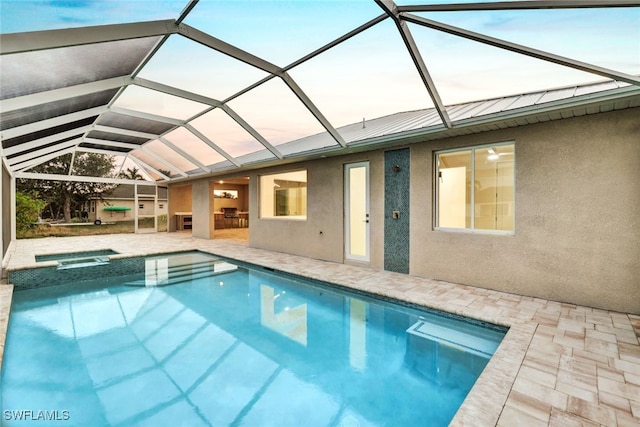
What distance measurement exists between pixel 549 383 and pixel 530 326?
50.1 inches

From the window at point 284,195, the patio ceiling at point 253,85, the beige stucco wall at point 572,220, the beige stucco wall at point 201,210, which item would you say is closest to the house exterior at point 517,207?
the beige stucco wall at point 572,220

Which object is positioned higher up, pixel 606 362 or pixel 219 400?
pixel 606 362

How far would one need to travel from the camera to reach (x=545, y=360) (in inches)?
108

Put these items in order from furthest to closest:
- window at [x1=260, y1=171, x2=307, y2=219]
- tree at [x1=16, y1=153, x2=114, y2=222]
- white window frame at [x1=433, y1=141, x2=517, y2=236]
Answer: tree at [x1=16, y1=153, x2=114, y2=222] → window at [x1=260, y1=171, x2=307, y2=219] → white window frame at [x1=433, y1=141, x2=517, y2=236]

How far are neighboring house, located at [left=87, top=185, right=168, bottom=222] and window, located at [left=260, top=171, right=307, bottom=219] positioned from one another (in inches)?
319

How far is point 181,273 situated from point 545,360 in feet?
22.2

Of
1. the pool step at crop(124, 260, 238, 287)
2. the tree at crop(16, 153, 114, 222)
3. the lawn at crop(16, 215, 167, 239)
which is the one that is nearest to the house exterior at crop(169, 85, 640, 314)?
the pool step at crop(124, 260, 238, 287)

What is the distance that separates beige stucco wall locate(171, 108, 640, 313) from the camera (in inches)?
155

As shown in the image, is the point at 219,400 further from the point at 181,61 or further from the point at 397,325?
the point at 181,61

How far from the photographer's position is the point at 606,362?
2.71 metres

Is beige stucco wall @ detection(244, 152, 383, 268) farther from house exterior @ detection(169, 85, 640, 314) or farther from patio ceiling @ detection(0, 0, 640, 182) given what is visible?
patio ceiling @ detection(0, 0, 640, 182)

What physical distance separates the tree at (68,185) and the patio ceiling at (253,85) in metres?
6.02

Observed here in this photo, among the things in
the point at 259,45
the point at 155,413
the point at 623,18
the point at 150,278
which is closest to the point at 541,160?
the point at 623,18

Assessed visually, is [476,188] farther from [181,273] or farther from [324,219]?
[181,273]
